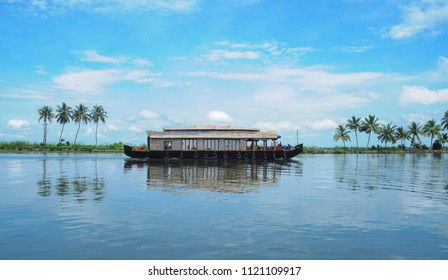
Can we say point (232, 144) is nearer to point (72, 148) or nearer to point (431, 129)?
point (72, 148)

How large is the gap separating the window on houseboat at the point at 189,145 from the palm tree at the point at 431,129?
253ft

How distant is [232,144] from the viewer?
48094 mm

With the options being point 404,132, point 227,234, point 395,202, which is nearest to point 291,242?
point 227,234

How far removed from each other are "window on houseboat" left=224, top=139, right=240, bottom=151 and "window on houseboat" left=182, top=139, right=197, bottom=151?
4.24 metres

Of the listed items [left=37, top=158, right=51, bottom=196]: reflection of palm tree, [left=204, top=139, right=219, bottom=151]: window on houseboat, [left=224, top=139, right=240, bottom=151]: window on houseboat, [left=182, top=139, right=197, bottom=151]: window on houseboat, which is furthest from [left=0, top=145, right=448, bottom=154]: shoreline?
[left=37, top=158, right=51, bottom=196]: reflection of palm tree

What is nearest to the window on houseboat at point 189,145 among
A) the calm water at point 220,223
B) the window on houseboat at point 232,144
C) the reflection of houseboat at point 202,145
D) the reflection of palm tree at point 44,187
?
the reflection of houseboat at point 202,145

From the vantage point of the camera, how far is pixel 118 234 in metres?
9.60

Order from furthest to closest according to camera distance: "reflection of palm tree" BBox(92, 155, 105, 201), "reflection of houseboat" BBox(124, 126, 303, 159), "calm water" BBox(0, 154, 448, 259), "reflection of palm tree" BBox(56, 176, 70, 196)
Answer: "reflection of houseboat" BBox(124, 126, 303, 159)
"reflection of palm tree" BBox(56, 176, 70, 196)
"reflection of palm tree" BBox(92, 155, 105, 201)
"calm water" BBox(0, 154, 448, 259)

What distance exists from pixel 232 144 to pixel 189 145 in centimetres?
570

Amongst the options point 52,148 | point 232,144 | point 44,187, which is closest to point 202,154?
point 232,144

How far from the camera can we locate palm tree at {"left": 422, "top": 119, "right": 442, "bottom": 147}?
319 feet

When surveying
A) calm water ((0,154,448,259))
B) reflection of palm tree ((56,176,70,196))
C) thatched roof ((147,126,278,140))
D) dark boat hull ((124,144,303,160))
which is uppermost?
thatched roof ((147,126,278,140))

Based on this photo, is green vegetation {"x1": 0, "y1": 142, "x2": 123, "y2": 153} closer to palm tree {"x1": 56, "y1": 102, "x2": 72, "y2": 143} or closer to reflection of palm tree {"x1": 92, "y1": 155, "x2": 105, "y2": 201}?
palm tree {"x1": 56, "y1": 102, "x2": 72, "y2": 143}

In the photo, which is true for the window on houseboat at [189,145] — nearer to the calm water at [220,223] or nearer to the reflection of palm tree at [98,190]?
the reflection of palm tree at [98,190]
